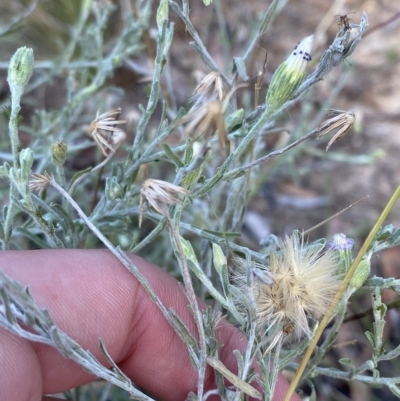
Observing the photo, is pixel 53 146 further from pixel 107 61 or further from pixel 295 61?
pixel 107 61

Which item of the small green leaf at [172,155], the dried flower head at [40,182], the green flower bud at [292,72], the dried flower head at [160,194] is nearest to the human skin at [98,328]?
the dried flower head at [40,182]

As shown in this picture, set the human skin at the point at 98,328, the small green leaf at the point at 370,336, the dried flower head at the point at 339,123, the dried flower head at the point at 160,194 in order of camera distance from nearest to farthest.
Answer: the dried flower head at the point at 160,194
the dried flower head at the point at 339,123
the small green leaf at the point at 370,336
the human skin at the point at 98,328

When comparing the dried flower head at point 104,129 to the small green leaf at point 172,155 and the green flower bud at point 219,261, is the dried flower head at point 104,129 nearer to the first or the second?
the small green leaf at point 172,155

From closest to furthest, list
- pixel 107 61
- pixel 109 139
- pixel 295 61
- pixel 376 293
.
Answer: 1. pixel 295 61
2. pixel 376 293
3. pixel 109 139
4. pixel 107 61

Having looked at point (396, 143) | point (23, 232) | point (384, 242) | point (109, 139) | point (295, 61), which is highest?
point (295, 61)

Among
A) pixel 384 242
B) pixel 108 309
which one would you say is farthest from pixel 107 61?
pixel 384 242

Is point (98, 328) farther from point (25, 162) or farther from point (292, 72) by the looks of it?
point (292, 72)

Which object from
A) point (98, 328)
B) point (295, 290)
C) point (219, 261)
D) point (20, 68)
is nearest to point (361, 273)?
point (295, 290)
